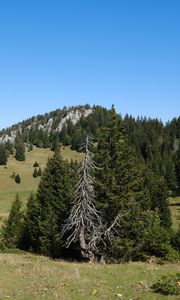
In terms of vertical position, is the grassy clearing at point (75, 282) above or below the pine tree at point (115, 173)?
below

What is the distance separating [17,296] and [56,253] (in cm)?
1984

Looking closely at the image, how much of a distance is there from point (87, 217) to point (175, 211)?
192ft

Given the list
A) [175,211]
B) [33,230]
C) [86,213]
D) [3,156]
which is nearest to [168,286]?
[86,213]

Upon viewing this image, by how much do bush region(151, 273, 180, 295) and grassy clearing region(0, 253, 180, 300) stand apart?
33 centimetres

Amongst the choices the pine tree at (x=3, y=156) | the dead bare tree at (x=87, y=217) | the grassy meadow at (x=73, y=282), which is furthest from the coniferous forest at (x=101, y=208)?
the pine tree at (x=3, y=156)

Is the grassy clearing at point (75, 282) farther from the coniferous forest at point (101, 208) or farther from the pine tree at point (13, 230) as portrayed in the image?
the pine tree at point (13, 230)

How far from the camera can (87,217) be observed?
2841cm

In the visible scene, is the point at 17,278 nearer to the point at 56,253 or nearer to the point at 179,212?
the point at 56,253

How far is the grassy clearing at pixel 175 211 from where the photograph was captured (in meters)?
71.3

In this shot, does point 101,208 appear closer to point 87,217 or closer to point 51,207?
point 87,217

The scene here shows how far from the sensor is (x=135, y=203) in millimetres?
29875

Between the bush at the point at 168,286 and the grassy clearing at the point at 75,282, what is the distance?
33cm

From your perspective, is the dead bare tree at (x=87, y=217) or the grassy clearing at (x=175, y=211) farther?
the grassy clearing at (x=175, y=211)

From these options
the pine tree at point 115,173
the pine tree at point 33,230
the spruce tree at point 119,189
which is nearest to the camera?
the spruce tree at point 119,189
